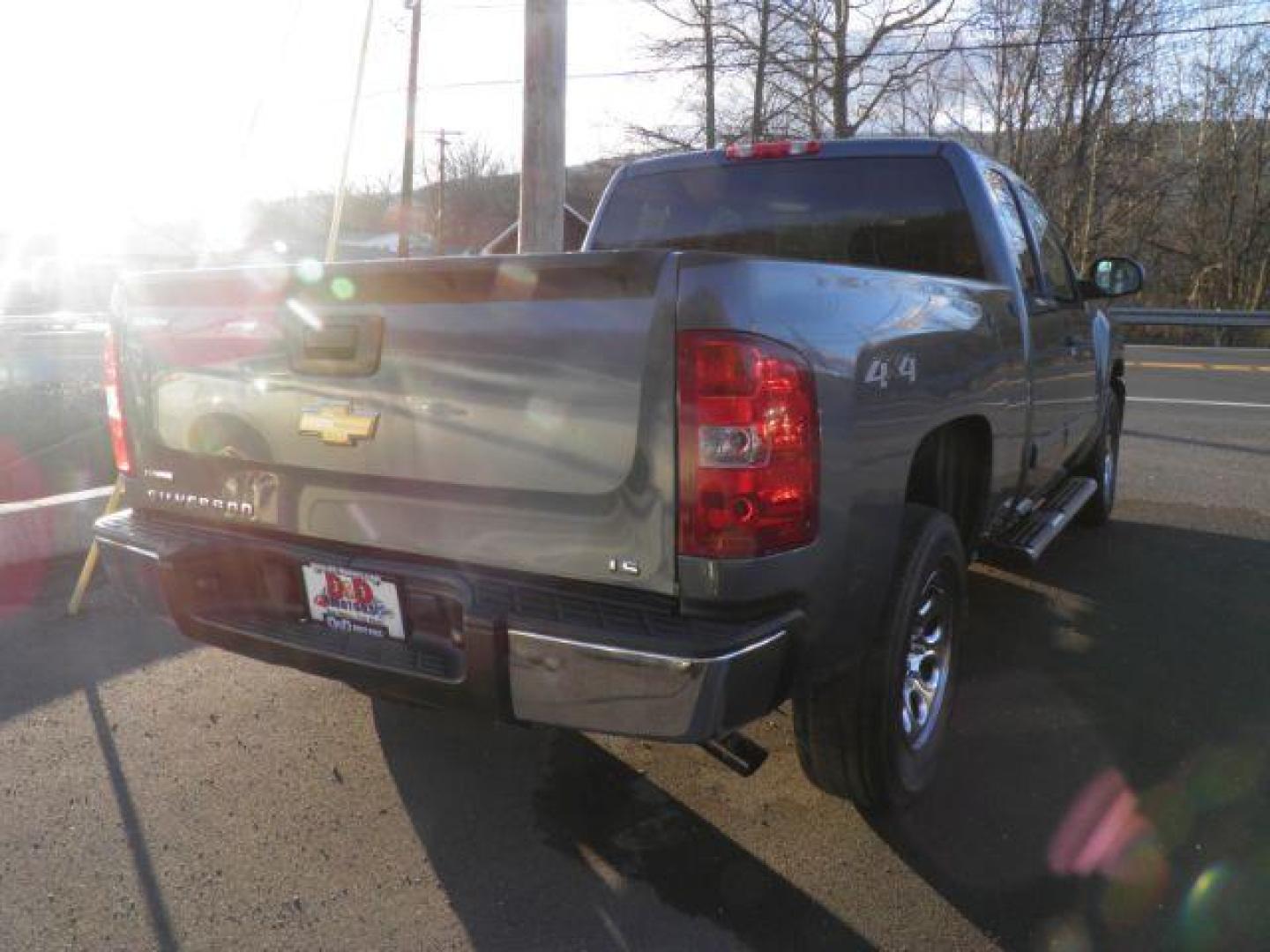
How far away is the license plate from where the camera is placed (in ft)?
8.00

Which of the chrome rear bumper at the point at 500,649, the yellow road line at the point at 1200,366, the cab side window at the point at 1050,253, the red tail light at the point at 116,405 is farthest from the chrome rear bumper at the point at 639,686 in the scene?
the yellow road line at the point at 1200,366

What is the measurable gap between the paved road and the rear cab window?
1667 millimetres

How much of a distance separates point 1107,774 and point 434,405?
2329mm

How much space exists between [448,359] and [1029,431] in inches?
98.7

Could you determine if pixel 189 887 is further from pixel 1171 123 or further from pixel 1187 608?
pixel 1171 123

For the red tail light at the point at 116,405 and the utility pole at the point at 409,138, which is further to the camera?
the utility pole at the point at 409,138

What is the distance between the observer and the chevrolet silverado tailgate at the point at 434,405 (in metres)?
2.10

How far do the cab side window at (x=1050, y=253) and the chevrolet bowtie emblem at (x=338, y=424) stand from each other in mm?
3131

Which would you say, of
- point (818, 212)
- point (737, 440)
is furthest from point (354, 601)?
point (818, 212)

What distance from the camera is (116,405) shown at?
3020 millimetres

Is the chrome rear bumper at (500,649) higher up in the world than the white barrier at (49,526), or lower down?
higher up

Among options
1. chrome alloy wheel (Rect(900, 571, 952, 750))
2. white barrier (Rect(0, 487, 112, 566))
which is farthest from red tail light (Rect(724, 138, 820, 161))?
white barrier (Rect(0, 487, 112, 566))

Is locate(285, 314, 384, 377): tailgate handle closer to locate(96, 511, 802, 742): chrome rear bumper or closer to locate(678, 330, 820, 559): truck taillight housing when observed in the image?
locate(96, 511, 802, 742): chrome rear bumper

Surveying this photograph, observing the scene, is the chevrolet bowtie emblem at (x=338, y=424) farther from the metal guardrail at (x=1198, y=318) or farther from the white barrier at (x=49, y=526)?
the metal guardrail at (x=1198, y=318)
